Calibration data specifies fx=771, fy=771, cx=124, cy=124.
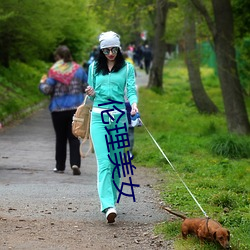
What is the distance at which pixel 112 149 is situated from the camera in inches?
305

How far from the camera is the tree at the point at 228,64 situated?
16.4 meters

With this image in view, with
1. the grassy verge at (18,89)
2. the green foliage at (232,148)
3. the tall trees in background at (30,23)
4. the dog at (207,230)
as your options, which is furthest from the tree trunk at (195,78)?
the dog at (207,230)

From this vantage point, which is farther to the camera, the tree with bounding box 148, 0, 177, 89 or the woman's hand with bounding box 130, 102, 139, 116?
the tree with bounding box 148, 0, 177, 89

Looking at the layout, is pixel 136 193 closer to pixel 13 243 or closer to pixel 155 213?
pixel 155 213

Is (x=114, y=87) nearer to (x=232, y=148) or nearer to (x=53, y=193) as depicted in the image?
(x=53, y=193)

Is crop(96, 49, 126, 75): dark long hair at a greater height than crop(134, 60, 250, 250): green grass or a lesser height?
greater

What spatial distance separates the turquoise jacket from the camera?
25.2ft

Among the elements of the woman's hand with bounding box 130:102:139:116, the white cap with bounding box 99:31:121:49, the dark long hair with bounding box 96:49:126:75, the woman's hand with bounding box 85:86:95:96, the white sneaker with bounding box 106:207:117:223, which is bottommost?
the white sneaker with bounding box 106:207:117:223

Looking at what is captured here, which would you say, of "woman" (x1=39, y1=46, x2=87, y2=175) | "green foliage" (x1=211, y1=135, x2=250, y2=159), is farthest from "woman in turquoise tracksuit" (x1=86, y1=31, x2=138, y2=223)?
"green foliage" (x1=211, y1=135, x2=250, y2=159)

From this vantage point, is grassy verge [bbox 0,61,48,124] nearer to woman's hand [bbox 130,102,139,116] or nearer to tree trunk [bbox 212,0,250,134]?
tree trunk [bbox 212,0,250,134]


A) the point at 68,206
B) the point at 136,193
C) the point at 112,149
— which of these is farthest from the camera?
the point at 136,193

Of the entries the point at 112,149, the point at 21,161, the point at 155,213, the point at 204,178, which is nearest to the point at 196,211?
the point at 155,213

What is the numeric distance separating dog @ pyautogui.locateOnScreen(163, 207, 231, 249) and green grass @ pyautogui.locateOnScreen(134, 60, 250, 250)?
75 millimetres

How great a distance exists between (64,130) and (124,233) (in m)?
4.54
